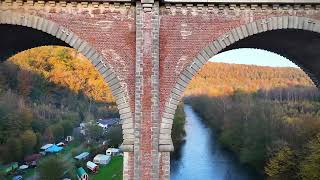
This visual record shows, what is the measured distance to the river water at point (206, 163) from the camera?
3325cm

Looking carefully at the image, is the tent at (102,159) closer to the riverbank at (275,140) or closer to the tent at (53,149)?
the tent at (53,149)

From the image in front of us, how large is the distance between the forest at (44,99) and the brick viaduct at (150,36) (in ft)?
86.1

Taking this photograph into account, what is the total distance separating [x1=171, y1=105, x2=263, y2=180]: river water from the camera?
109 ft

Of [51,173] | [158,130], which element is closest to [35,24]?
[158,130]

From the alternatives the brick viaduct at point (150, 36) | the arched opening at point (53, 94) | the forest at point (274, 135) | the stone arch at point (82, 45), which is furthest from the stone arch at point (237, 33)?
the forest at point (274, 135)

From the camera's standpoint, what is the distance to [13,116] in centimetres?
3878

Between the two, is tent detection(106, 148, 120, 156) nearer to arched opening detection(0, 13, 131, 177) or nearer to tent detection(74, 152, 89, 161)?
arched opening detection(0, 13, 131, 177)

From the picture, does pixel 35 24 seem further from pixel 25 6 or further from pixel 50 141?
pixel 50 141

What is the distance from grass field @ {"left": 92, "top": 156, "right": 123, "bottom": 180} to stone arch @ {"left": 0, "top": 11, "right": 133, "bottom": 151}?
81.0 feet

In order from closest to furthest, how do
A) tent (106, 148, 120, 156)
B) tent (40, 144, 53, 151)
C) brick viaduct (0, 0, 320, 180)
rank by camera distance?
brick viaduct (0, 0, 320, 180), tent (40, 144, 53, 151), tent (106, 148, 120, 156)

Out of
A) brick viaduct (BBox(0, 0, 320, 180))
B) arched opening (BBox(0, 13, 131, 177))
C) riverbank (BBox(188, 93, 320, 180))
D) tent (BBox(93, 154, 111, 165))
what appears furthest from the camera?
tent (BBox(93, 154, 111, 165))

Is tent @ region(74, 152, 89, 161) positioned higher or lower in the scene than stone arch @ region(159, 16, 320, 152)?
lower

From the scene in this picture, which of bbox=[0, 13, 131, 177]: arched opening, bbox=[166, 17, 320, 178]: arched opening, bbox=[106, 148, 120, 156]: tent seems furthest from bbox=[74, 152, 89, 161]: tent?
bbox=[166, 17, 320, 178]: arched opening

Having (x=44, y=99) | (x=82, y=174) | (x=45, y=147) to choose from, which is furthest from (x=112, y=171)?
(x=44, y=99)
